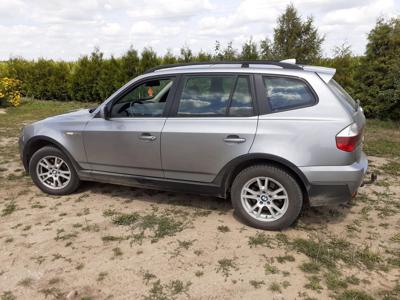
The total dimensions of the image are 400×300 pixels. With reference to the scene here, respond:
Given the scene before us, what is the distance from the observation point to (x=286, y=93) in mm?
3711

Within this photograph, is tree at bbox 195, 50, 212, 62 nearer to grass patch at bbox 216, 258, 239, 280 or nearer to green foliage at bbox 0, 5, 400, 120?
green foliage at bbox 0, 5, 400, 120

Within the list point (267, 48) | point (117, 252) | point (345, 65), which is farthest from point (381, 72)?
point (117, 252)

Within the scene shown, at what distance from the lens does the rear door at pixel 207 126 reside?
149 inches

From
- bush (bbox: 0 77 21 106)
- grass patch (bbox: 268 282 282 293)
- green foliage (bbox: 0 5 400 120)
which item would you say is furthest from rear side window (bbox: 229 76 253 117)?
bush (bbox: 0 77 21 106)

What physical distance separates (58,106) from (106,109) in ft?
33.5

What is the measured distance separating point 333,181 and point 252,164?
805 mm

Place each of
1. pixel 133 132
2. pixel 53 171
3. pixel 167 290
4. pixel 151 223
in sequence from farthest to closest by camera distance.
→ pixel 53 171 < pixel 133 132 < pixel 151 223 < pixel 167 290

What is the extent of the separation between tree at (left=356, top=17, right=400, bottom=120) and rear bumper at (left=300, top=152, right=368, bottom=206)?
632 centimetres

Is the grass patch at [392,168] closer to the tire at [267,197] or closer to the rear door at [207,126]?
the tire at [267,197]

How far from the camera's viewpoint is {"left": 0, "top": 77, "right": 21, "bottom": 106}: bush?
13.1m

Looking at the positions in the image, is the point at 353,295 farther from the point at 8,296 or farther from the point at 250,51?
the point at 250,51

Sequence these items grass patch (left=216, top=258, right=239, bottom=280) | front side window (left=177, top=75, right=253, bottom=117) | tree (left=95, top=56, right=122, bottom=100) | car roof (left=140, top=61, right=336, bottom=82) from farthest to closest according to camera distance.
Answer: tree (left=95, top=56, right=122, bottom=100) < front side window (left=177, top=75, right=253, bottom=117) < car roof (left=140, top=61, right=336, bottom=82) < grass patch (left=216, top=258, right=239, bottom=280)

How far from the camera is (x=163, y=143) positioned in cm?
411

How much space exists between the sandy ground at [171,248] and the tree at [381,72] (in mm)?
4933
